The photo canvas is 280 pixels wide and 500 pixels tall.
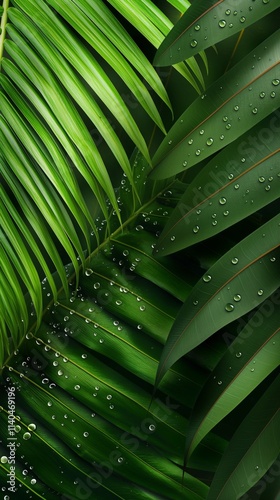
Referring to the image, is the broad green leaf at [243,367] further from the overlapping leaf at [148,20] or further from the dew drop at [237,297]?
the overlapping leaf at [148,20]

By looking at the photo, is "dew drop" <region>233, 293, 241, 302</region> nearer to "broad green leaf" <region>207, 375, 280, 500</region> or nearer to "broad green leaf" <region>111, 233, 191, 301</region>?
"broad green leaf" <region>207, 375, 280, 500</region>

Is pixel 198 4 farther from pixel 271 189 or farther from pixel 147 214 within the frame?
pixel 147 214

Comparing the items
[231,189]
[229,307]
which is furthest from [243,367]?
[231,189]

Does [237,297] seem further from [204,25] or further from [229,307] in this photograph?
[204,25]

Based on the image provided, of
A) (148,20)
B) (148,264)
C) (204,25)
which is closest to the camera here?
(204,25)

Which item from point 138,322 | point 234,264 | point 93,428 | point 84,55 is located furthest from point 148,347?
point 84,55

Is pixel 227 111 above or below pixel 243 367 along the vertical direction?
above
